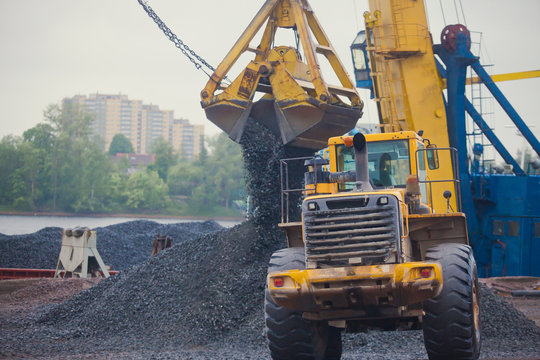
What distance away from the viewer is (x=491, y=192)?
1739 centimetres

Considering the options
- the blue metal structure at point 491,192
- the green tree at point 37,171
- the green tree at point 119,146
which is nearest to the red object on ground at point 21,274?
the blue metal structure at point 491,192

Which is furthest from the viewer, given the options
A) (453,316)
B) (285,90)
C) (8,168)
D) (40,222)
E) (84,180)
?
(84,180)

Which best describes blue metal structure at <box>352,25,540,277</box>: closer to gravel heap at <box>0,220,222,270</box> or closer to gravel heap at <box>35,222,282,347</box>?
gravel heap at <box>35,222,282,347</box>

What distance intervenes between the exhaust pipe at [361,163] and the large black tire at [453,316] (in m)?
1.04

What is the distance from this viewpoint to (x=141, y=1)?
12484 millimetres

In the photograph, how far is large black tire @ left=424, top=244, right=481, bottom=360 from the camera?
600 cm

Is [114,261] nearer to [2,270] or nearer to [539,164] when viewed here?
[2,270]

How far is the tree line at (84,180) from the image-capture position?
5138 centimetres

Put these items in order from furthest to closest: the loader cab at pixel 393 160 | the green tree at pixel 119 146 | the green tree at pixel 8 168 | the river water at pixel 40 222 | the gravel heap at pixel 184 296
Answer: the green tree at pixel 119 146 → the green tree at pixel 8 168 → the river water at pixel 40 222 → the gravel heap at pixel 184 296 → the loader cab at pixel 393 160

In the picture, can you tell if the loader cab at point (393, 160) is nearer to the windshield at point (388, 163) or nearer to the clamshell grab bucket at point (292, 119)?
the windshield at point (388, 163)

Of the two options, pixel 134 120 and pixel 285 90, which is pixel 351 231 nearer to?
pixel 285 90

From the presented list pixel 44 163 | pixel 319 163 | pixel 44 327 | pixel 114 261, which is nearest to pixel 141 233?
pixel 114 261

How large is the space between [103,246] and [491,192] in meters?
13.2

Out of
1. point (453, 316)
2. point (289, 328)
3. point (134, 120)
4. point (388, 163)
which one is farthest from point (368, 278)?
point (134, 120)
